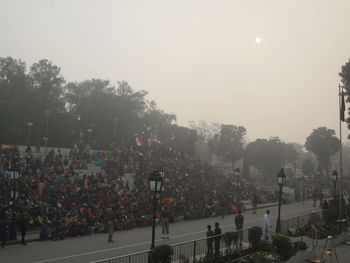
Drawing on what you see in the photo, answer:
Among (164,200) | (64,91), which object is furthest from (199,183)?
(64,91)

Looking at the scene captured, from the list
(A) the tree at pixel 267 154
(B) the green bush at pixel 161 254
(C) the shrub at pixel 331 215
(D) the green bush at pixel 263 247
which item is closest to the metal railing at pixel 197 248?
(B) the green bush at pixel 161 254

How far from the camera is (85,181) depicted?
30844 mm

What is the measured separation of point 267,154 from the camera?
79312 millimetres

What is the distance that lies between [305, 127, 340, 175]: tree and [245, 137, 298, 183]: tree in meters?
6.01

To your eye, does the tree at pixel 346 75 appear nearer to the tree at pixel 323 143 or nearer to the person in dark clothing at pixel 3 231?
the person in dark clothing at pixel 3 231

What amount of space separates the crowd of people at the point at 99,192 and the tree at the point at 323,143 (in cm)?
4107

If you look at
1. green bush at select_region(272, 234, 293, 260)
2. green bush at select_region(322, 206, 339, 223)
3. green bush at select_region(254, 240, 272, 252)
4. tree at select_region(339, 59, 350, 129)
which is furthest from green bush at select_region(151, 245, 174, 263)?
tree at select_region(339, 59, 350, 129)

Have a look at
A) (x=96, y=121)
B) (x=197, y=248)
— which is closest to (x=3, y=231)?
(x=197, y=248)

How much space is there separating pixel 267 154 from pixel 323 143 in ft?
39.1

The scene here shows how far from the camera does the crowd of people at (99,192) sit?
24.2m

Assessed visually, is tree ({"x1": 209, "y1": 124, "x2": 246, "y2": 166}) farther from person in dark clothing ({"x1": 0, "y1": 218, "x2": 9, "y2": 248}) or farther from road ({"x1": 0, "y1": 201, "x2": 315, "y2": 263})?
person in dark clothing ({"x1": 0, "y1": 218, "x2": 9, "y2": 248})

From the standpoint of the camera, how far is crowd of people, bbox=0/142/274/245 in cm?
2420

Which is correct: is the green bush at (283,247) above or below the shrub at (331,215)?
below

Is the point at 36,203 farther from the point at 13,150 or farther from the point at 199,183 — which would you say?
the point at 199,183
